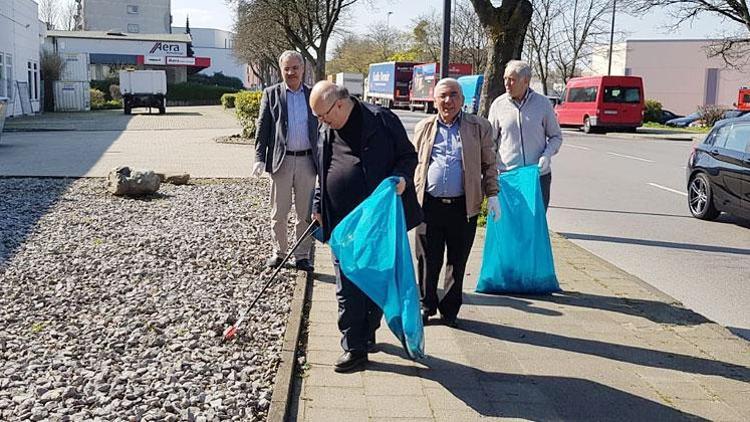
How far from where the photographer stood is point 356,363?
486cm

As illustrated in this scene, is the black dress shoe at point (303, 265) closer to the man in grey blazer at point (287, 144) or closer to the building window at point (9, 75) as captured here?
the man in grey blazer at point (287, 144)

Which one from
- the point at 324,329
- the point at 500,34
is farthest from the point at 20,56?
the point at 324,329

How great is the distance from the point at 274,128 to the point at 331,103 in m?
2.56

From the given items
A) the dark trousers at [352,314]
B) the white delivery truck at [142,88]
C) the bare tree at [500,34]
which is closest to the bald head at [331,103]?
the dark trousers at [352,314]

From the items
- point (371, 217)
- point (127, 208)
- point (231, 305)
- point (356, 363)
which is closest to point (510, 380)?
point (356, 363)

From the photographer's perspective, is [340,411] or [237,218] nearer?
[340,411]

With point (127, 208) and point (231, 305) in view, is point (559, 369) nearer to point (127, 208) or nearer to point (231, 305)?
point (231, 305)

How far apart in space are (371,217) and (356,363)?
901mm

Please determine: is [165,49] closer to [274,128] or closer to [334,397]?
[274,128]

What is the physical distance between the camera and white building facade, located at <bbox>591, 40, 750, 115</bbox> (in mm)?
63844

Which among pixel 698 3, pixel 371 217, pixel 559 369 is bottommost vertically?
pixel 559 369

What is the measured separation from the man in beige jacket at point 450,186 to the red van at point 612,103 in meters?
29.2

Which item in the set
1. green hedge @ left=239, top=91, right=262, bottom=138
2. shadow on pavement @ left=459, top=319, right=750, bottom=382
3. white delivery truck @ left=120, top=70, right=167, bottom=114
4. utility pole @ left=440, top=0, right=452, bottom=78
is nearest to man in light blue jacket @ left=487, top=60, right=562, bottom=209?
shadow on pavement @ left=459, top=319, right=750, bottom=382

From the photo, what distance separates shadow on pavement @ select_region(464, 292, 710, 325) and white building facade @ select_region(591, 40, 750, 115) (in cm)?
6014
